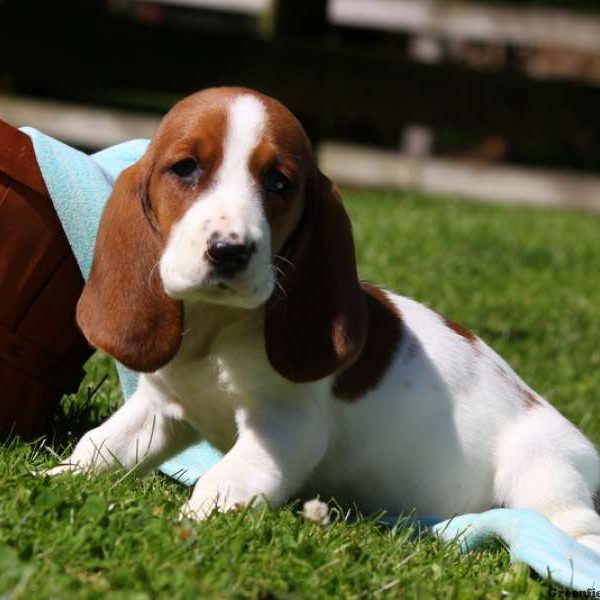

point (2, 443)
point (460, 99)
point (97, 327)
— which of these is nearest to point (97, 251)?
point (97, 327)

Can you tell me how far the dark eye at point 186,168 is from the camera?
394 cm

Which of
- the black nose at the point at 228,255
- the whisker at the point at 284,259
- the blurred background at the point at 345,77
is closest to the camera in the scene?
the black nose at the point at 228,255

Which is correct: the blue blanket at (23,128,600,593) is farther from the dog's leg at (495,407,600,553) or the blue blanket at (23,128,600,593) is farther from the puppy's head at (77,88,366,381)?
the puppy's head at (77,88,366,381)

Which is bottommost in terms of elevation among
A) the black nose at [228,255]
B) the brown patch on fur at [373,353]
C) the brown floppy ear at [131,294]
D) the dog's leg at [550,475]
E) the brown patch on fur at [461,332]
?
the dog's leg at [550,475]

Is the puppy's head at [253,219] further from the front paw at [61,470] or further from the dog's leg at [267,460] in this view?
the front paw at [61,470]

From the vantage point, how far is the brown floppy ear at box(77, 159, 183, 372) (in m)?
4.14

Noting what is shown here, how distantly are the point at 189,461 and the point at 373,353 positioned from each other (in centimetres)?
90

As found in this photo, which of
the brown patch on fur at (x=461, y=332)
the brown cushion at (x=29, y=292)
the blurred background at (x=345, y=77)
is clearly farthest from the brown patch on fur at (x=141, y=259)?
the blurred background at (x=345, y=77)

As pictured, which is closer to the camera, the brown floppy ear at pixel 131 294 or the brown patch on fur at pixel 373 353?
the brown floppy ear at pixel 131 294

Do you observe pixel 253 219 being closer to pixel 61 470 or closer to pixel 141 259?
pixel 141 259

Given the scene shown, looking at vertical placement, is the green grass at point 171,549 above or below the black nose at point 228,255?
below

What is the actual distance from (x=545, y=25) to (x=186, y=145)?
1237 cm

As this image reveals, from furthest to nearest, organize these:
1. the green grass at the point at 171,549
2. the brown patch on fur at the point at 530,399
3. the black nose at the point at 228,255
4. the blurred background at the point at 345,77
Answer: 1. the blurred background at the point at 345,77
2. the brown patch on fur at the point at 530,399
3. the black nose at the point at 228,255
4. the green grass at the point at 171,549

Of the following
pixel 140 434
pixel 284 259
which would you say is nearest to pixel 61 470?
pixel 140 434
